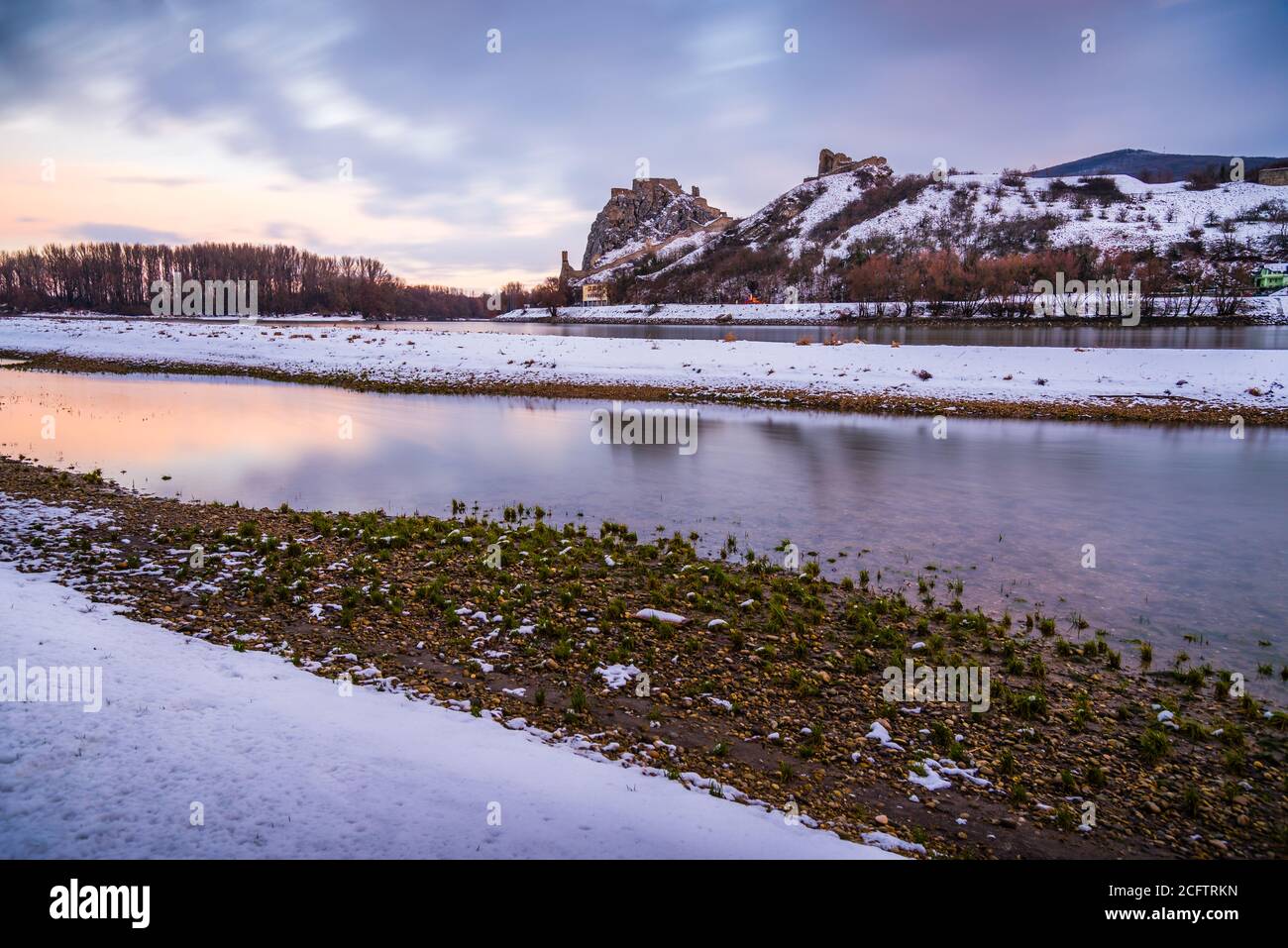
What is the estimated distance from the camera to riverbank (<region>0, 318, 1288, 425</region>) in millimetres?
31547

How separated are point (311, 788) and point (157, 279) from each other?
203 metres

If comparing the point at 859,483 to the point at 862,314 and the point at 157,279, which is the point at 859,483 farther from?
the point at 157,279

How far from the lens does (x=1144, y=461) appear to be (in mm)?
20969

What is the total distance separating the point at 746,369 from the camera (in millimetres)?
39656

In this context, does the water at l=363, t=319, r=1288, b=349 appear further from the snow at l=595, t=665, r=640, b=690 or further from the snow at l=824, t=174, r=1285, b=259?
the snow at l=824, t=174, r=1285, b=259

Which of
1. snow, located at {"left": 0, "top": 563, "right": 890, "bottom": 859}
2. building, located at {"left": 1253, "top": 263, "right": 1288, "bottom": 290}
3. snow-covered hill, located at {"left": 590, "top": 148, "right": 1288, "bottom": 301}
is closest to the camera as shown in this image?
snow, located at {"left": 0, "top": 563, "right": 890, "bottom": 859}

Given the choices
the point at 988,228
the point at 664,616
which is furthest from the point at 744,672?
the point at 988,228

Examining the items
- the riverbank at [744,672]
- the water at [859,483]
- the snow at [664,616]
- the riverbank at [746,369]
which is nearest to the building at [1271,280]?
the riverbank at [746,369]

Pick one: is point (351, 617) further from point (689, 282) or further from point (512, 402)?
point (689, 282)

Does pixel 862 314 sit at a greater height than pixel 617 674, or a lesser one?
greater

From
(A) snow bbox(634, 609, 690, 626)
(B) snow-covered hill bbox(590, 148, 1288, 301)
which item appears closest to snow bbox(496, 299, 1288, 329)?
(B) snow-covered hill bbox(590, 148, 1288, 301)

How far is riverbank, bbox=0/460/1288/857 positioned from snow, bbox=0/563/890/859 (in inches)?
28.7

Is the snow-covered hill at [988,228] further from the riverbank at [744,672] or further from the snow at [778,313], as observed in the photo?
the riverbank at [744,672]

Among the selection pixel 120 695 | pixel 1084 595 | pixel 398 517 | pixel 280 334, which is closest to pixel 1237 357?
pixel 1084 595
